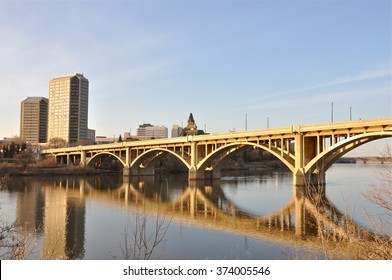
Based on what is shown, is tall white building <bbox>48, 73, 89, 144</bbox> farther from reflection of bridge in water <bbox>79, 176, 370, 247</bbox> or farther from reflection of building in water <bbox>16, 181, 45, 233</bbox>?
reflection of bridge in water <bbox>79, 176, 370, 247</bbox>

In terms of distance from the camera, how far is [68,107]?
148 metres

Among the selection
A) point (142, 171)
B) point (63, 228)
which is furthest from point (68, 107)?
point (63, 228)

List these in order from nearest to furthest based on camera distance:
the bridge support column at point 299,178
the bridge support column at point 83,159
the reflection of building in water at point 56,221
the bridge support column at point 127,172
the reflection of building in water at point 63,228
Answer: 1. the reflection of building in water at point 63,228
2. the reflection of building in water at point 56,221
3. the bridge support column at point 299,178
4. the bridge support column at point 127,172
5. the bridge support column at point 83,159

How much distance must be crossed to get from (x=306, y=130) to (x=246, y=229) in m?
20.6

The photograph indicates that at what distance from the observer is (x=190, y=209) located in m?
27.4

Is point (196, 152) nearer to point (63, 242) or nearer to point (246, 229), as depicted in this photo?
point (246, 229)

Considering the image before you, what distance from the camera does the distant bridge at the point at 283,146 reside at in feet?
110

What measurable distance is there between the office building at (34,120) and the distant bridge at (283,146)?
10814 cm

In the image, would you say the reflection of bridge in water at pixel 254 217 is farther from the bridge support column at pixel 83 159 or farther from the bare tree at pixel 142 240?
the bridge support column at pixel 83 159

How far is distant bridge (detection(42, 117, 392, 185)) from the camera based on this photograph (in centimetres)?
A: 3362

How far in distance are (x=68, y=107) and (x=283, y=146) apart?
123662mm

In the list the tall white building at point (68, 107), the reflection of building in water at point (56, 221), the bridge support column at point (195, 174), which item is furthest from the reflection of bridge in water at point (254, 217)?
the tall white building at point (68, 107)

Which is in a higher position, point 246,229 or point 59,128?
point 59,128
